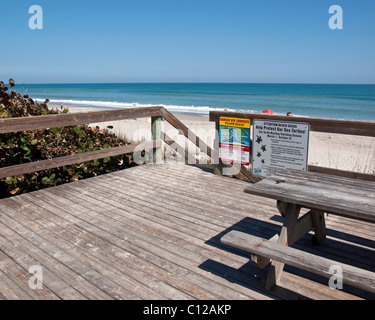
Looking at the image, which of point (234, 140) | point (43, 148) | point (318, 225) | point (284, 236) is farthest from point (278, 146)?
point (43, 148)

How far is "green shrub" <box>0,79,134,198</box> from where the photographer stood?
5196 mm

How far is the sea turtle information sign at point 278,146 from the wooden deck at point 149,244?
1.80ft

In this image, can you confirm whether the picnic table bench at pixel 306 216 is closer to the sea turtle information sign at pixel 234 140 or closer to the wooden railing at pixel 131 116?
the wooden railing at pixel 131 116

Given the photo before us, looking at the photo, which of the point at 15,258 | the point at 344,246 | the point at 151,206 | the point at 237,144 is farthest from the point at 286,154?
the point at 15,258

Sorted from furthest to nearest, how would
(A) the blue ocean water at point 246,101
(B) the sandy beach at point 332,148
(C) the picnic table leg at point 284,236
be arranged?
1. (A) the blue ocean water at point 246,101
2. (B) the sandy beach at point 332,148
3. (C) the picnic table leg at point 284,236

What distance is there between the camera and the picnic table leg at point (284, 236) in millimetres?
2684

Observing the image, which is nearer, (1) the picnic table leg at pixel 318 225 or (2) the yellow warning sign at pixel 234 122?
(1) the picnic table leg at pixel 318 225

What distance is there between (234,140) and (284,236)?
281 centimetres

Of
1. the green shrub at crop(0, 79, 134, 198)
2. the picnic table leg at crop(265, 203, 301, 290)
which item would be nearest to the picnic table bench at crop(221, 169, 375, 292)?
the picnic table leg at crop(265, 203, 301, 290)


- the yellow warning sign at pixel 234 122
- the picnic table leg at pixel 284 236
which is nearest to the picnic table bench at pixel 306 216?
the picnic table leg at pixel 284 236

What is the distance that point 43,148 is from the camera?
577 cm

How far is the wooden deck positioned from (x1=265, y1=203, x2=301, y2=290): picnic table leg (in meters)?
0.08

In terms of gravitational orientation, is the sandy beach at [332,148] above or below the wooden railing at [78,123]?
below
